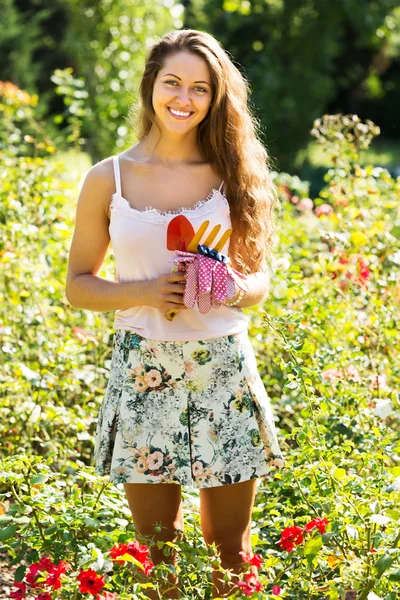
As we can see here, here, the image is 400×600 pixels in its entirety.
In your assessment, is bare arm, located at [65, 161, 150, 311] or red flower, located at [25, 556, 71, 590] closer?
red flower, located at [25, 556, 71, 590]

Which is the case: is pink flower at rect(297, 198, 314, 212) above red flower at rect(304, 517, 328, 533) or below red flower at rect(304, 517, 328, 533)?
above

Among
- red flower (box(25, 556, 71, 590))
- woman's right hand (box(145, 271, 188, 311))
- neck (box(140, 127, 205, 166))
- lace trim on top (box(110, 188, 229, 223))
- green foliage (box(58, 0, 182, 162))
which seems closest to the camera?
red flower (box(25, 556, 71, 590))

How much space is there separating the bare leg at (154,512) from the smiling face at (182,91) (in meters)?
0.86

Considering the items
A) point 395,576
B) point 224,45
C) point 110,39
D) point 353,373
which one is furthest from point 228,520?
point 224,45

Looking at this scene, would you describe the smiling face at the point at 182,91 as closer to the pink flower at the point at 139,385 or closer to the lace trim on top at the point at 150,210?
the lace trim on top at the point at 150,210

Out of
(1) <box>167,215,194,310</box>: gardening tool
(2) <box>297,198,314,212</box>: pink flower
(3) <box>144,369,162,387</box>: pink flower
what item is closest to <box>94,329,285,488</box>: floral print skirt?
(3) <box>144,369,162,387</box>: pink flower

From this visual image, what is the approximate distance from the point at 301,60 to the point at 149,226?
1076 cm

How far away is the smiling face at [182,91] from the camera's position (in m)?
2.15

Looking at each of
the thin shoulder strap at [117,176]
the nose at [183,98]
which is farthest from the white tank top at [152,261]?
the nose at [183,98]

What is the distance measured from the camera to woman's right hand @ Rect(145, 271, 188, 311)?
201 cm

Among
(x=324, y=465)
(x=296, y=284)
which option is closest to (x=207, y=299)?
(x=324, y=465)

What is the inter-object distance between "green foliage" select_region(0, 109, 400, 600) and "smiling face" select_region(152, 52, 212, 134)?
1.68ft

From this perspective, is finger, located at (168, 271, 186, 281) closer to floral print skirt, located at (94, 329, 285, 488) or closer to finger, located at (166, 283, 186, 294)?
finger, located at (166, 283, 186, 294)

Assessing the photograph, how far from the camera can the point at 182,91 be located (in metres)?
2.15
